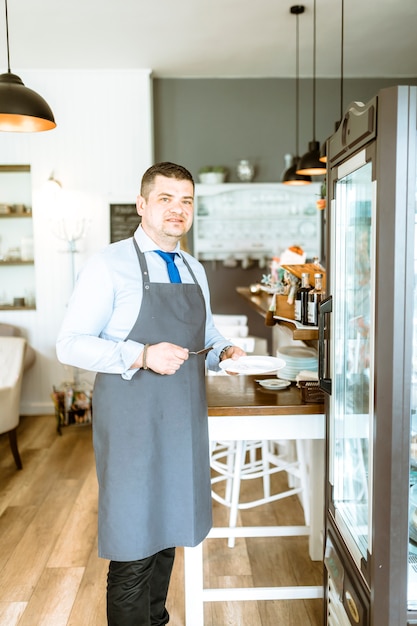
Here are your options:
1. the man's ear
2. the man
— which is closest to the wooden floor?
the man

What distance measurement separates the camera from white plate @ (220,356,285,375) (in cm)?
205

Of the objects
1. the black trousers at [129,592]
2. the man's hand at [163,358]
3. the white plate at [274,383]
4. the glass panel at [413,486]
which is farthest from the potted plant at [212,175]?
the glass panel at [413,486]

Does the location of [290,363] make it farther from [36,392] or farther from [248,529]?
[36,392]

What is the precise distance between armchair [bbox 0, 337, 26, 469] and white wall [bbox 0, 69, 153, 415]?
131 cm

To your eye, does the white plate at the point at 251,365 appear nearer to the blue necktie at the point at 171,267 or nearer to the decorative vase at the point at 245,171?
the blue necktie at the point at 171,267

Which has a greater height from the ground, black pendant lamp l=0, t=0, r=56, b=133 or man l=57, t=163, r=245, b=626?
black pendant lamp l=0, t=0, r=56, b=133

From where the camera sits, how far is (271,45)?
492 cm

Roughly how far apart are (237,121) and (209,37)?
123 cm

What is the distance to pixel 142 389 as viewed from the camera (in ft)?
6.27

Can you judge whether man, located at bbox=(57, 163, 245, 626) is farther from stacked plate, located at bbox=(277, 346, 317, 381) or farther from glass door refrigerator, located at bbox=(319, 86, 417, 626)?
stacked plate, located at bbox=(277, 346, 317, 381)

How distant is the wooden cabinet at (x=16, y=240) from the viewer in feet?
18.1

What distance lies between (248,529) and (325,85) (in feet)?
15.4

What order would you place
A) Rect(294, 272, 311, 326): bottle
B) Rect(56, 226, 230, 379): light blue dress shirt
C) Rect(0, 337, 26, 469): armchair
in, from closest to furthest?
Rect(56, 226, 230, 379): light blue dress shirt → Rect(294, 272, 311, 326): bottle → Rect(0, 337, 26, 469): armchair

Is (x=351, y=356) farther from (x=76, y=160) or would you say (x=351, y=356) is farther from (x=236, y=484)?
(x=76, y=160)
